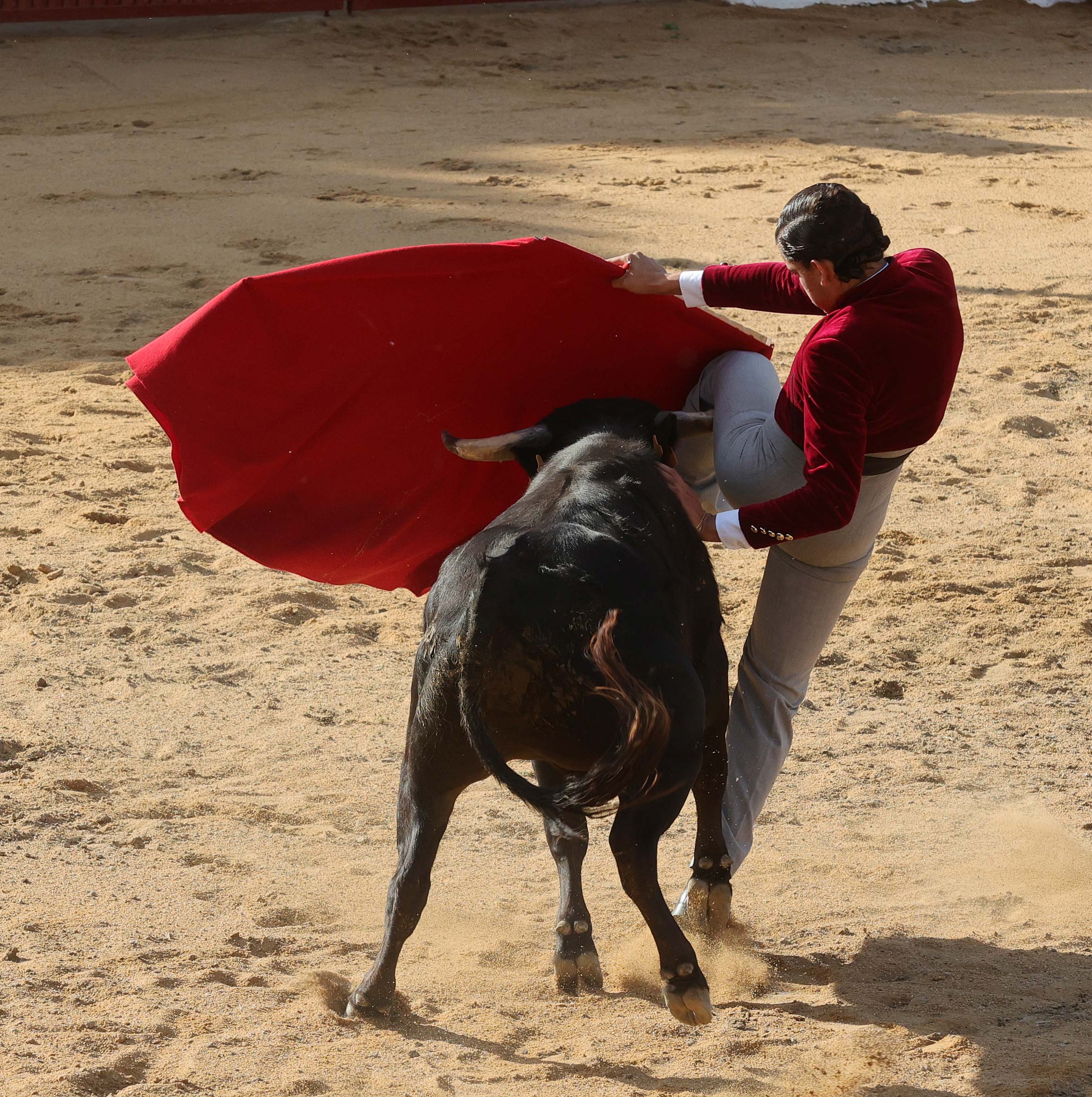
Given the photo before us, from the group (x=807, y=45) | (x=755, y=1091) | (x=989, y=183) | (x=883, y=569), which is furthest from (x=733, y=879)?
(x=807, y=45)

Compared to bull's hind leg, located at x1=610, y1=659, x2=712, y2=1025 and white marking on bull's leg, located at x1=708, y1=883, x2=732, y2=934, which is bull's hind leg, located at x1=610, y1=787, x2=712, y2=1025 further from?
white marking on bull's leg, located at x1=708, y1=883, x2=732, y2=934

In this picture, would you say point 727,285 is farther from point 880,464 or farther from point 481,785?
point 481,785

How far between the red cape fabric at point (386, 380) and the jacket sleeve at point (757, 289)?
23 centimetres

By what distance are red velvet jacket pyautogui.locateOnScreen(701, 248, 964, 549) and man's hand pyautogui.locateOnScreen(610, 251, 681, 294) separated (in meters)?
0.67

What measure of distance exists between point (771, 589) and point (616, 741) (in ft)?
2.80

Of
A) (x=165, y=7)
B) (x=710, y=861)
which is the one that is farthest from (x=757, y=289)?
(x=165, y=7)

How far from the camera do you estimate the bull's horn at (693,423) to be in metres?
3.18

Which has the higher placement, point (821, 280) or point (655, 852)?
point (821, 280)

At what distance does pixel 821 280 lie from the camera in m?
2.70

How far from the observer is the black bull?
A: 8.00ft

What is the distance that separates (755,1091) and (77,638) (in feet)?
9.30

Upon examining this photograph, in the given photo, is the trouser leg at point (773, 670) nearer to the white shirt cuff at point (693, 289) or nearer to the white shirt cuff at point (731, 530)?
the white shirt cuff at point (731, 530)

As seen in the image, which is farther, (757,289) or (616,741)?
(757,289)

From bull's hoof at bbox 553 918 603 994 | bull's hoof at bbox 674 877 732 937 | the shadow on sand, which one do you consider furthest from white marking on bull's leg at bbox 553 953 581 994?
the shadow on sand
